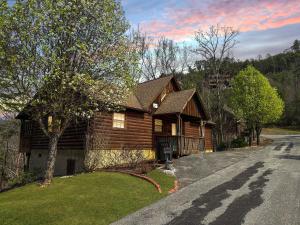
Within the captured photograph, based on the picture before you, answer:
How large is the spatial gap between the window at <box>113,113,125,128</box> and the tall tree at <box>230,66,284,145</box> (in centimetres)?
2293

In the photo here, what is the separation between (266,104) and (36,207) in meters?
34.9

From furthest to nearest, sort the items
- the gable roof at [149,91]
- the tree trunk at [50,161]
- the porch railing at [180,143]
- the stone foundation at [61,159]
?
the gable roof at [149,91]
the porch railing at [180,143]
the stone foundation at [61,159]
the tree trunk at [50,161]

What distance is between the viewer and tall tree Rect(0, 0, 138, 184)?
14.9m

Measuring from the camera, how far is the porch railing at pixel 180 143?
25.4 metres

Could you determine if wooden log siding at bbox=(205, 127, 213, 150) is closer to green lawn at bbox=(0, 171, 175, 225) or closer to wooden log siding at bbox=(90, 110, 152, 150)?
wooden log siding at bbox=(90, 110, 152, 150)

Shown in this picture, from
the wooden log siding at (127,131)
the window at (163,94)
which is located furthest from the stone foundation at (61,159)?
the window at (163,94)

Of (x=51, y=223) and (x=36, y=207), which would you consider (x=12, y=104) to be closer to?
(x=36, y=207)

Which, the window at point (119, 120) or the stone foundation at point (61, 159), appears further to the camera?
the window at point (119, 120)

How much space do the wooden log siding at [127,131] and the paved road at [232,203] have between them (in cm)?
774

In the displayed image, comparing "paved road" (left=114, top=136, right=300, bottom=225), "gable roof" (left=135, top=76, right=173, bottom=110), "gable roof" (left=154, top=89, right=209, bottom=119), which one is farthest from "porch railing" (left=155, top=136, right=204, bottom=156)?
"paved road" (left=114, top=136, right=300, bottom=225)

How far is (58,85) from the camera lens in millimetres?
16000

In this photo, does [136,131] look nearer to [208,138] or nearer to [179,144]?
[179,144]

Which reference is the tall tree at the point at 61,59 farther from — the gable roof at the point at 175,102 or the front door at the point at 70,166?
the gable roof at the point at 175,102

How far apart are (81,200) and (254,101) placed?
108 feet
